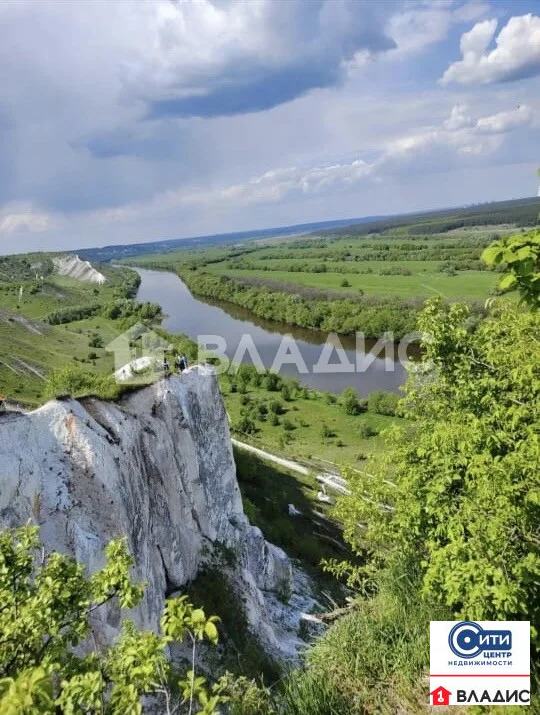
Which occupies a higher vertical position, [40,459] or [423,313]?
[423,313]

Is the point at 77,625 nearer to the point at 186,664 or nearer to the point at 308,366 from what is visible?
the point at 186,664

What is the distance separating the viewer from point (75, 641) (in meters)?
4.46

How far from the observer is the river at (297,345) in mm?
72500

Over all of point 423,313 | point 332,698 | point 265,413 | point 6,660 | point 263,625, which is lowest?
point 265,413

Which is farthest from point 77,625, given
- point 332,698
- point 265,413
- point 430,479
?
point 265,413

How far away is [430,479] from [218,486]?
1494 cm

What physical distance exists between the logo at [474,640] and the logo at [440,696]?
0.45 meters

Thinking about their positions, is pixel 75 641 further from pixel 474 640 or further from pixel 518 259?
pixel 518 259

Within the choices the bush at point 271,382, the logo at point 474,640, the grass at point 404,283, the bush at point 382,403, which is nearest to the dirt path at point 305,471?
the bush at point 382,403

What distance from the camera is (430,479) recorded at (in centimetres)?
785

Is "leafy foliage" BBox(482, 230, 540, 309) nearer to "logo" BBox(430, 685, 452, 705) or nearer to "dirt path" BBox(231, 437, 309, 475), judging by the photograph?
→ "logo" BBox(430, 685, 452, 705)

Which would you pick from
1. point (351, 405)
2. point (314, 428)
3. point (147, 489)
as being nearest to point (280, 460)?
point (314, 428)

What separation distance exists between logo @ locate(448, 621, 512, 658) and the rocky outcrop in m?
164

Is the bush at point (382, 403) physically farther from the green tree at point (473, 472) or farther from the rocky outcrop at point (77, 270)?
the rocky outcrop at point (77, 270)
